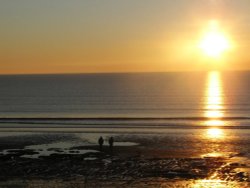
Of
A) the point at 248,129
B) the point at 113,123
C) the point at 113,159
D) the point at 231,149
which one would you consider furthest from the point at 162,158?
the point at 113,123

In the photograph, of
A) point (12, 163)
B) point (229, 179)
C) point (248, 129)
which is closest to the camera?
point (229, 179)

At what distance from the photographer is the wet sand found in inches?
1232

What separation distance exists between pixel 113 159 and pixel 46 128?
87.4ft

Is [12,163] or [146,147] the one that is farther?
[146,147]

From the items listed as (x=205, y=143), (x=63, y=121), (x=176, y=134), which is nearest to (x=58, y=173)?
(x=205, y=143)

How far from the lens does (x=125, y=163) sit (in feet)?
121

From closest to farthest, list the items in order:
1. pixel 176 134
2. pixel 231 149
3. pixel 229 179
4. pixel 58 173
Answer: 1. pixel 229 179
2. pixel 58 173
3. pixel 231 149
4. pixel 176 134

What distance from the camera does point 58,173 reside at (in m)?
33.7

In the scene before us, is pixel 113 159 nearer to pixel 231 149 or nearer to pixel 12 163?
pixel 12 163

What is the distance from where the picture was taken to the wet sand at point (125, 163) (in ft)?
103

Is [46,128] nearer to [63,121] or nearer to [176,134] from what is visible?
[63,121]

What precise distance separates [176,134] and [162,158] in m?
15.9

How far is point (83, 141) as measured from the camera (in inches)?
1962

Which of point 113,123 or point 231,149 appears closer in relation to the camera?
point 231,149
